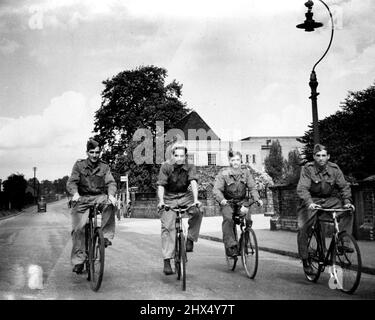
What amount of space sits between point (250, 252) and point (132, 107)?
3861cm

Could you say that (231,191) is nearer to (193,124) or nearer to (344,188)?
(344,188)

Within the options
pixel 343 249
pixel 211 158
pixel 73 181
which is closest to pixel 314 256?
pixel 343 249

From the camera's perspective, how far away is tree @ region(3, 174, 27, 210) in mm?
59031

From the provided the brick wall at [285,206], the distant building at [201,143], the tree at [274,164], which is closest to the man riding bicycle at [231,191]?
the brick wall at [285,206]

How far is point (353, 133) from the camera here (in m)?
42.9

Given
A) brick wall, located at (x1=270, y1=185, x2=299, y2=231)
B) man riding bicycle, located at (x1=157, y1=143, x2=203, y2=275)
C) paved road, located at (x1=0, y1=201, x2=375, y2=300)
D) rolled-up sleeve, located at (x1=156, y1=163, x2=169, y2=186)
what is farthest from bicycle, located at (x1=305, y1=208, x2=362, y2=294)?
brick wall, located at (x1=270, y1=185, x2=299, y2=231)

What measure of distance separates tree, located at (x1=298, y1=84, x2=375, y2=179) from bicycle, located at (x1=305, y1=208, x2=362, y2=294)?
101 feet

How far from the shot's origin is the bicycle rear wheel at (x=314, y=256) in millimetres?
6316

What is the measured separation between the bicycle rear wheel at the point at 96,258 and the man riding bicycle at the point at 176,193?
99 cm

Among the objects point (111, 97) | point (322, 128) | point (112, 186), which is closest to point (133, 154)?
point (111, 97)

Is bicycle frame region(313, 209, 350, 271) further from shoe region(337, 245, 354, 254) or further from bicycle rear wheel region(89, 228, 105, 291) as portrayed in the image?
bicycle rear wheel region(89, 228, 105, 291)
